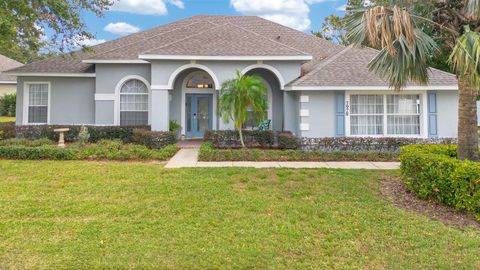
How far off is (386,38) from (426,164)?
2.80 meters

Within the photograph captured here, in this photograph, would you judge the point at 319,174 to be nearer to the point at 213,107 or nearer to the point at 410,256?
the point at 410,256

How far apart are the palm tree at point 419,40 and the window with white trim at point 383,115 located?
607cm

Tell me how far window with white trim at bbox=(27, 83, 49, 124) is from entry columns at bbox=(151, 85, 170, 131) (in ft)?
21.8

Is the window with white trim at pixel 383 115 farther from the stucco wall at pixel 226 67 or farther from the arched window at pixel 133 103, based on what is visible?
the arched window at pixel 133 103

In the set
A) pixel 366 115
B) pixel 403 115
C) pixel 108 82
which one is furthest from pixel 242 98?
pixel 108 82

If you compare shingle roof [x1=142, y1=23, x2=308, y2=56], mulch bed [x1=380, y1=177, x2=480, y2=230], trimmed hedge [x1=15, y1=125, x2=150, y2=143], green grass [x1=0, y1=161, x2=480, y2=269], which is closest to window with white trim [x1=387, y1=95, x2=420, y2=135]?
shingle roof [x1=142, y1=23, x2=308, y2=56]

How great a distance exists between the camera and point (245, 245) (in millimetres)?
4836

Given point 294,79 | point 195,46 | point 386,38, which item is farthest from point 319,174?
point 195,46

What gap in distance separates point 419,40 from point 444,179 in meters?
3.31

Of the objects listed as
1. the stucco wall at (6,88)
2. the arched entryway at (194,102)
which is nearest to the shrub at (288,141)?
the arched entryway at (194,102)

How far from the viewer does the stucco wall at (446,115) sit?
14258 mm

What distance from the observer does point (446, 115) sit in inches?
563

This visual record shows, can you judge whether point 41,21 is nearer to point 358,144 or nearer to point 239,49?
point 239,49

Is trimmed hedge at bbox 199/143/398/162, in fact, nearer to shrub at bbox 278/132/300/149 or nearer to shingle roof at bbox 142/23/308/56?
shrub at bbox 278/132/300/149
